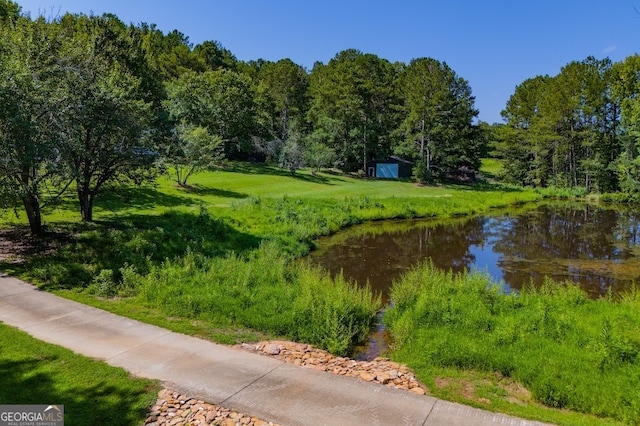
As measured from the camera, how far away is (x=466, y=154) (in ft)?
179

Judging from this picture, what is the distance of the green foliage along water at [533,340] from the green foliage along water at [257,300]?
109 centimetres

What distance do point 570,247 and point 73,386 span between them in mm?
22355

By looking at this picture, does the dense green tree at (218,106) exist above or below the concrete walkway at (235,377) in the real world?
above

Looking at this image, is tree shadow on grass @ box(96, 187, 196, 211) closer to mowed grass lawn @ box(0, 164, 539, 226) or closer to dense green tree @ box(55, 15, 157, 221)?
mowed grass lawn @ box(0, 164, 539, 226)

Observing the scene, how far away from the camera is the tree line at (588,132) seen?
44.3 meters

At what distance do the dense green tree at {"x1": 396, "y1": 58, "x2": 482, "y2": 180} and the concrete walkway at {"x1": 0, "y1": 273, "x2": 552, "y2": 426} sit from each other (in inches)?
1703

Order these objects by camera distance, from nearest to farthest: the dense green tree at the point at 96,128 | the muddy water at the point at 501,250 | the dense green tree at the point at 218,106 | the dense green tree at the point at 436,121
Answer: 1. the dense green tree at the point at 96,128
2. the muddy water at the point at 501,250
3. the dense green tree at the point at 218,106
4. the dense green tree at the point at 436,121

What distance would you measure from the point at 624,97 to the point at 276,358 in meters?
53.5

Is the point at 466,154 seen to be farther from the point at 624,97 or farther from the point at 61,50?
the point at 61,50

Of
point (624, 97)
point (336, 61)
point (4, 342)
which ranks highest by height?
point (336, 61)

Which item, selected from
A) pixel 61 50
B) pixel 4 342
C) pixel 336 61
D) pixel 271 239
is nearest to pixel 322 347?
pixel 4 342

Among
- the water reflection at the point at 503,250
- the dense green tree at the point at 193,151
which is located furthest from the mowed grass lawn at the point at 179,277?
the dense green tree at the point at 193,151

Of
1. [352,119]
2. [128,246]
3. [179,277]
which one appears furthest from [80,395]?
[352,119]

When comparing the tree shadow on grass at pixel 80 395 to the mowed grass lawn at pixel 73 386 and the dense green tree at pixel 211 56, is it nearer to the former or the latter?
the mowed grass lawn at pixel 73 386
